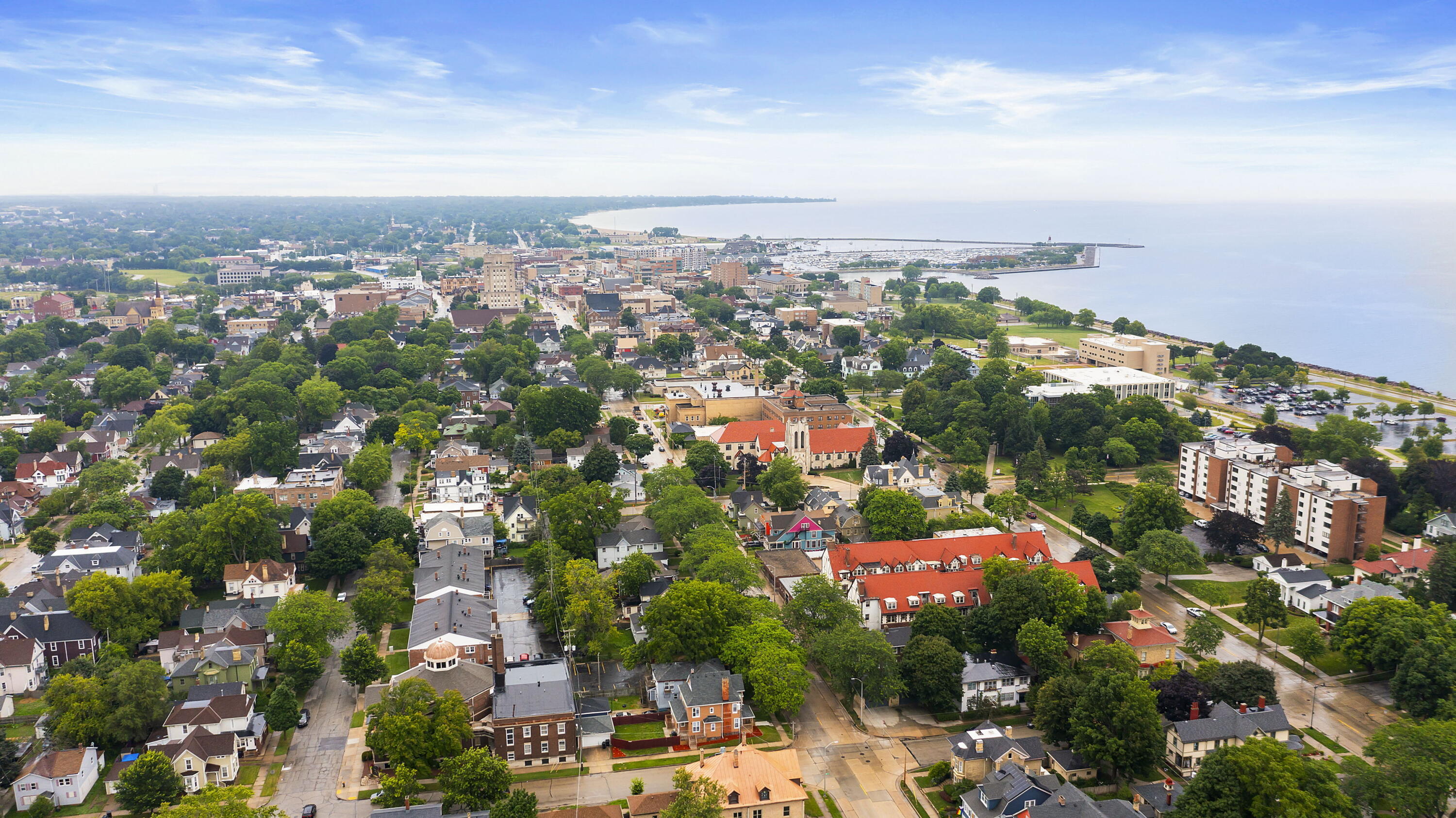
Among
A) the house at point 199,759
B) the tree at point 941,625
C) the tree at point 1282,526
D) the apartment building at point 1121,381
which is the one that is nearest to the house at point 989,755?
the tree at point 941,625

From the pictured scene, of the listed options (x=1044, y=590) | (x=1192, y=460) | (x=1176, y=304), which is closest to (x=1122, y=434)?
(x=1192, y=460)

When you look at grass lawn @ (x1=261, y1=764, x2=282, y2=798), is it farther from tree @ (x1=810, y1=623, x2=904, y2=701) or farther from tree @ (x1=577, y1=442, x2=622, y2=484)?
tree @ (x1=577, y1=442, x2=622, y2=484)

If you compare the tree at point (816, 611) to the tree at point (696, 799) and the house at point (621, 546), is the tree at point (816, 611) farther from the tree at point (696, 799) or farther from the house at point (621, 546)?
the house at point (621, 546)

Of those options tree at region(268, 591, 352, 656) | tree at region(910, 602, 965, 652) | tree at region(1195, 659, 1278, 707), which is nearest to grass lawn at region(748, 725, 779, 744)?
tree at region(910, 602, 965, 652)

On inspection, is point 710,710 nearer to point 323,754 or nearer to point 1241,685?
point 323,754

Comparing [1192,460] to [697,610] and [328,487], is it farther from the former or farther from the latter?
[328,487]

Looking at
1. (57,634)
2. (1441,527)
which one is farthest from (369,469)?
(1441,527)
